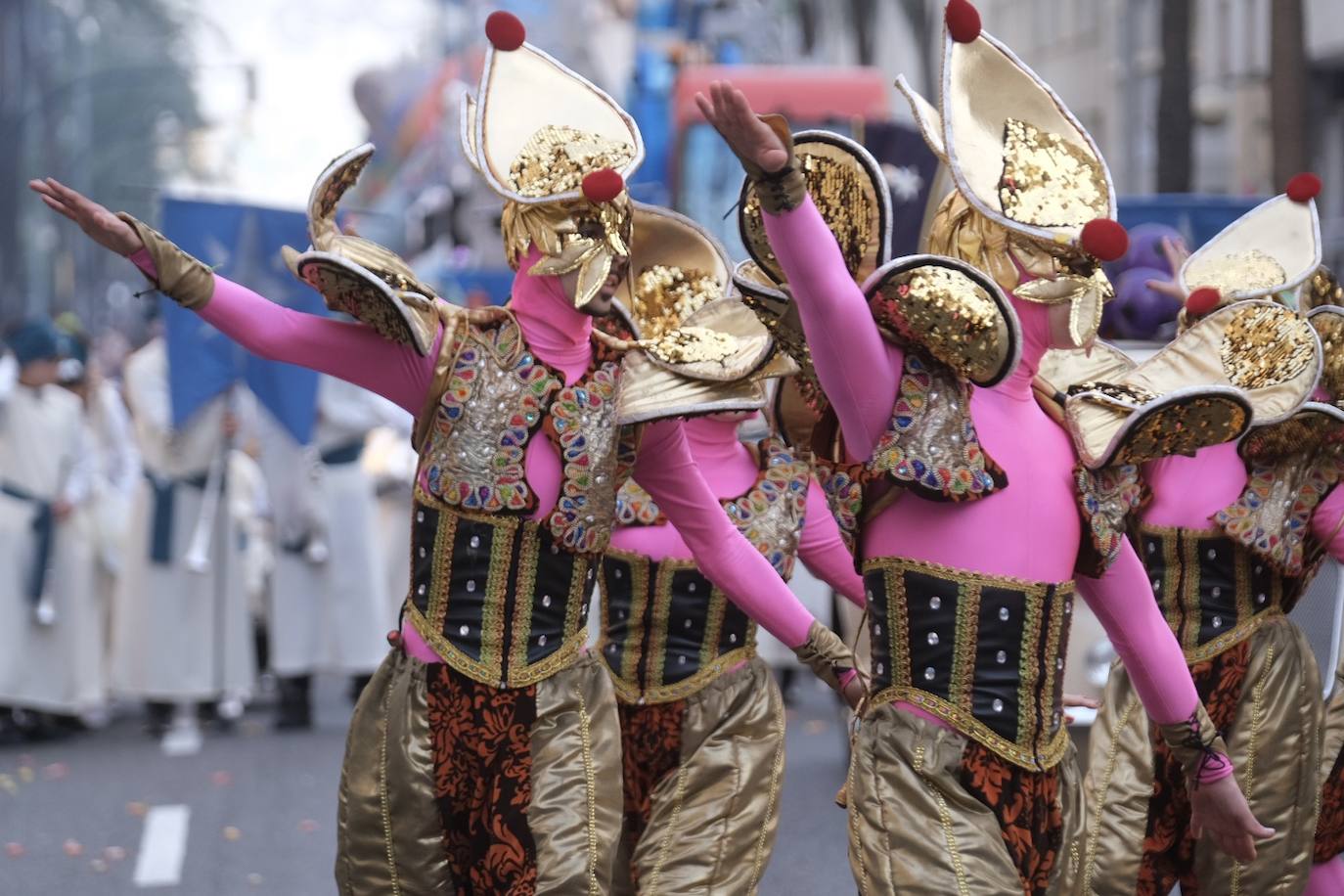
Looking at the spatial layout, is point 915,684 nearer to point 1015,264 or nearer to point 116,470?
point 1015,264

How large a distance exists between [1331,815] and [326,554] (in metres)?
6.75

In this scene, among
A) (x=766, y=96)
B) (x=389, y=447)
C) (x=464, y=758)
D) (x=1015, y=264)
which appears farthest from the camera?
(x=766, y=96)

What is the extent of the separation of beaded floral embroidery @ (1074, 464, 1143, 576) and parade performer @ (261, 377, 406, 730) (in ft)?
23.4

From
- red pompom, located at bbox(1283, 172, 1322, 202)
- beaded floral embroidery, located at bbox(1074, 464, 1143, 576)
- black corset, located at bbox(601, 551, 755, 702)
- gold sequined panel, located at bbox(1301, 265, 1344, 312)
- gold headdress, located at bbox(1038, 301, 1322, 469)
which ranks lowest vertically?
black corset, located at bbox(601, 551, 755, 702)

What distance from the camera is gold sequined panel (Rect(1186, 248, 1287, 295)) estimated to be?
18.0 ft

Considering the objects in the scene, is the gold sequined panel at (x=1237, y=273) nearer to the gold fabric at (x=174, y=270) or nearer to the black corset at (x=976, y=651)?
the black corset at (x=976, y=651)

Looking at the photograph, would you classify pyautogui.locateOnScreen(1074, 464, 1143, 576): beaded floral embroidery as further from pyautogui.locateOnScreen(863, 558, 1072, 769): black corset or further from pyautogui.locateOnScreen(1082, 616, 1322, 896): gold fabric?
pyautogui.locateOnScreen(1082, 616, 1322, 896): gold fabric

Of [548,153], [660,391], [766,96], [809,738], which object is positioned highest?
[766,96]

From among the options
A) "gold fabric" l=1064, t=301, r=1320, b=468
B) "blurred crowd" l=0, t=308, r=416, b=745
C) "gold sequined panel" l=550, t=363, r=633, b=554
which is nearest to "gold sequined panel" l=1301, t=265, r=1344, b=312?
"gold fabric" l=1064, t=301, r=1320, b=468

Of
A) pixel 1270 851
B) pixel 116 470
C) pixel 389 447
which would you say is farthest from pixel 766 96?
pixel 1270 851

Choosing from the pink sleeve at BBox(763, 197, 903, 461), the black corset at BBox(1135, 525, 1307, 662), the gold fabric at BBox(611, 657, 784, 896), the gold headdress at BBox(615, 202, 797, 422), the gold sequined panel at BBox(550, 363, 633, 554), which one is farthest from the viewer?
the black corset at BBox(1135, 525, 1307, 662)

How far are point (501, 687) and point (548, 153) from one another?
107 centimetres

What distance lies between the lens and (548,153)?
455 cm

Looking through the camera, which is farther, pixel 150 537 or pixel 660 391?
pixel 150 537
